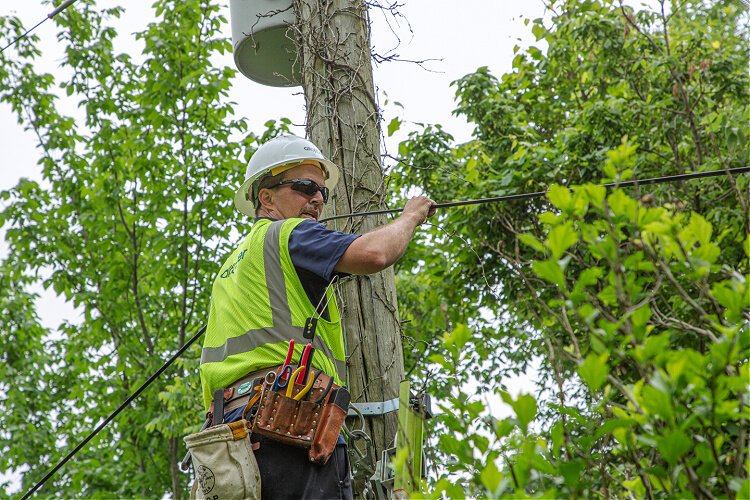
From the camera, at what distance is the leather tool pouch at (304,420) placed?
8.50ft

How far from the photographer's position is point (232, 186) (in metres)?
9.49

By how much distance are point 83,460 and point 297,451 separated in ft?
26.4

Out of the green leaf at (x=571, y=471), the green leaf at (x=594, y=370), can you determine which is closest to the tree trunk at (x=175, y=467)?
the green leaf at (x=571, y=471)

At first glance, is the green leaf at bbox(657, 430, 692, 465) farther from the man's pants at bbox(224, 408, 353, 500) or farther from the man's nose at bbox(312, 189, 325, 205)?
the man's nose at bbox(312, 189, 325, 205)

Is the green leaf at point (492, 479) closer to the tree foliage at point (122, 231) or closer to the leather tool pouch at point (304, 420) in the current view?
the leather tool pouch at point (304, 420)

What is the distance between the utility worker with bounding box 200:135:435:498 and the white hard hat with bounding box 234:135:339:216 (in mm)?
275

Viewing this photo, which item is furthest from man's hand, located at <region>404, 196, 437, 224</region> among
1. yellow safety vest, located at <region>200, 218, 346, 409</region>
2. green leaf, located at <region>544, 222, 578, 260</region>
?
green leaf, located at <region>544, 222, 578, 260</region>

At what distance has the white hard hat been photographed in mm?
3215

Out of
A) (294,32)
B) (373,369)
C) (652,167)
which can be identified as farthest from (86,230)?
(373,369)

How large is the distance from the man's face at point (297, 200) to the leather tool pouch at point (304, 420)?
0.75m

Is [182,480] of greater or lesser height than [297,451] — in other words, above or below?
above

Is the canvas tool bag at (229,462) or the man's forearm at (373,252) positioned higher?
the man's forearm at (373,252)

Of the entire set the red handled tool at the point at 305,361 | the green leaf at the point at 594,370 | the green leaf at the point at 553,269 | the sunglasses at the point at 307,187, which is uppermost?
the sunglasses at the point at 307,187

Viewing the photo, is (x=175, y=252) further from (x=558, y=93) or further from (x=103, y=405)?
(x=558, y=93)
